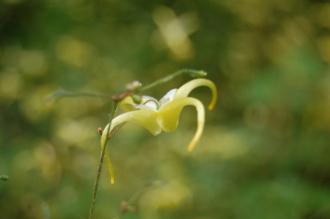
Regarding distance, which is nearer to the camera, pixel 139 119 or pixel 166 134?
pixel 139 119

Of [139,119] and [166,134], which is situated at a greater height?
[166,134]

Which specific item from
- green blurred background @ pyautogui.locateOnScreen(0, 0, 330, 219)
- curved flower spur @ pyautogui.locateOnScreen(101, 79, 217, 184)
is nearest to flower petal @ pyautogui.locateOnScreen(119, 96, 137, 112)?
curved flower spur @ pyautogui.locateOnScreen(101, 79, 217, 184)

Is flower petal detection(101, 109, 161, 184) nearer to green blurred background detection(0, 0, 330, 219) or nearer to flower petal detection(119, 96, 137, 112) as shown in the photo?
flower petal detection(119, 96, 137, 112)

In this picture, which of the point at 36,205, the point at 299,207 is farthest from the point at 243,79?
the point at 36,205

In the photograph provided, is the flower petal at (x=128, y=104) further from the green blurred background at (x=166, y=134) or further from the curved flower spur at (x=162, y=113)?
the green blurred background at (x=166, y=134)

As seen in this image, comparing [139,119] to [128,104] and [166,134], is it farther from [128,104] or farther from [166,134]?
[166,134]

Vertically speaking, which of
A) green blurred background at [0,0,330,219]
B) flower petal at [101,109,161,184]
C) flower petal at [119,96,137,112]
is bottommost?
flower petal at [101,109,161,184]

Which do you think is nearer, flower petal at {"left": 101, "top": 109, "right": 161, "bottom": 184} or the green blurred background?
flower petal at {"left": 101, "top": 109, "right": 161, "bottom": 184}

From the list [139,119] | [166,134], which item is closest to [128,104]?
[139,119]
